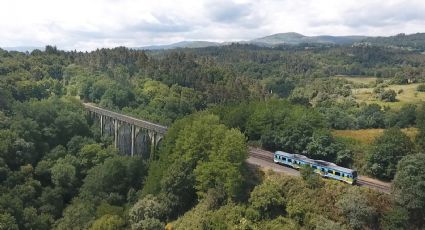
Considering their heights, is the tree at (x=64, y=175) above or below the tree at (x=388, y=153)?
below

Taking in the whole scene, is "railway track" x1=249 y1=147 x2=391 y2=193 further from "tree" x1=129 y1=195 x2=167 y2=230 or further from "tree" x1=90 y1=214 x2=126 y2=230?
"tree" x1=90 y1=214 x2=126 y2=230

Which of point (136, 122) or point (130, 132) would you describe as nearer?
point (136, 122)

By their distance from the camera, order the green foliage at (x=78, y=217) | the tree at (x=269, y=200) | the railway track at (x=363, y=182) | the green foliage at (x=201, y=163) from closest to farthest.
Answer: the tree at (x=269, y=200)
the railway track at (x=363, y=182)
the green foliage at (x=201, y=163)
the green foliage at (x=78, y=217)

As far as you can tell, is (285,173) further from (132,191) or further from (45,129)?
(45,129)

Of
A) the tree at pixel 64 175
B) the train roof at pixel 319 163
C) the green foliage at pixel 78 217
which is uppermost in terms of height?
the train roof at pixel 319 163

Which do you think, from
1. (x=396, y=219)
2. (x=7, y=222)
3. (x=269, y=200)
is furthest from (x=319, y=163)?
(x=7, y=222)

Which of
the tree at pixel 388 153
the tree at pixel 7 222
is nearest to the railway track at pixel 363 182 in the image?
the tree at pixel 388 153

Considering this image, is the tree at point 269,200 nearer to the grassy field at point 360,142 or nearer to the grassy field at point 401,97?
the grassy field at point 360,142

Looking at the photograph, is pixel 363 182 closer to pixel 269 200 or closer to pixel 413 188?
pixel 413 188
